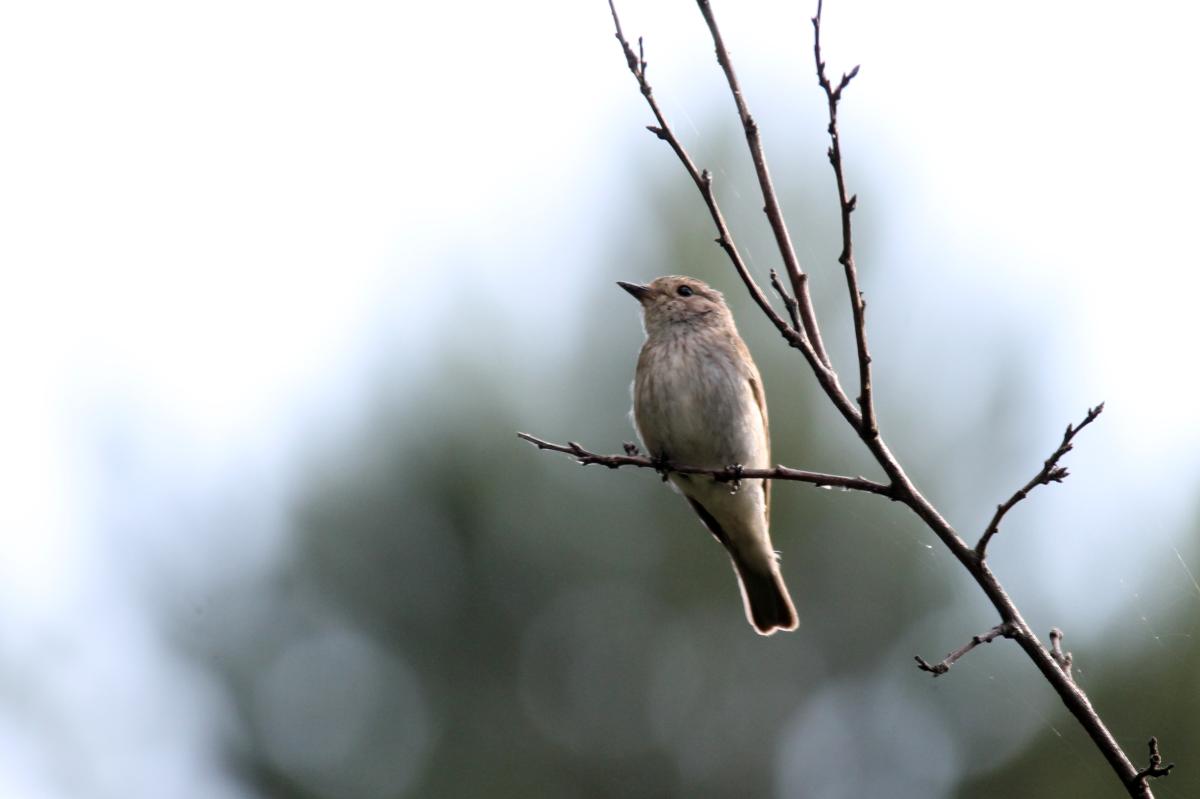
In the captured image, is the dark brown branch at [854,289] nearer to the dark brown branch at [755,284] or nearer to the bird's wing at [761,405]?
the dark brown branch at [755,284]

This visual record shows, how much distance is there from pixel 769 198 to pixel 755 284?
0.86 feet

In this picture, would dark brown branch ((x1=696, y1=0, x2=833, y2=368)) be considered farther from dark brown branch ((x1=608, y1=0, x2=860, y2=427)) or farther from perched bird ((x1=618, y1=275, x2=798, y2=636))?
perched bird ((x1=618, y1=275, x2=798, y2=636))

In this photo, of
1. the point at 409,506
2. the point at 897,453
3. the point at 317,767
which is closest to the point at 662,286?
the point at 897,453

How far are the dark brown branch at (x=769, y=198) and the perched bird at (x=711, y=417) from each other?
2.06 meters

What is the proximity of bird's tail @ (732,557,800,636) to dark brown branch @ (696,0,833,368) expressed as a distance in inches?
115

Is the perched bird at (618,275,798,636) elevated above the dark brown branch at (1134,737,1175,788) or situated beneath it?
elevated above

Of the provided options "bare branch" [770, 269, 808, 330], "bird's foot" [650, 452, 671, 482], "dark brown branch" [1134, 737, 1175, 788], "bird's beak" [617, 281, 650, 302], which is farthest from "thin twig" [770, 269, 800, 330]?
"bird's beak" [617, 281, 650, 302]

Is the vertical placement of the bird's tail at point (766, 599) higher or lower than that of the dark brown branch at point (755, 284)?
lower

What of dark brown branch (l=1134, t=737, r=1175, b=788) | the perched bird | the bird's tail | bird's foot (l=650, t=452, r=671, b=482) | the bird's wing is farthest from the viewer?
the bird's tail

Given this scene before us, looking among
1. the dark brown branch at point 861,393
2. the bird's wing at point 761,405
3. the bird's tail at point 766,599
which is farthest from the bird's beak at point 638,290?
the dark brown branch at point 861,393

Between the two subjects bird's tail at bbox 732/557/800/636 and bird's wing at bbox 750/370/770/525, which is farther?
bird's tail at bbox 732/557/800/636

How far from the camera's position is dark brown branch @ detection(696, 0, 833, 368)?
374cm

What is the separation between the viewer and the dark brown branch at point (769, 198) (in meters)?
3.74

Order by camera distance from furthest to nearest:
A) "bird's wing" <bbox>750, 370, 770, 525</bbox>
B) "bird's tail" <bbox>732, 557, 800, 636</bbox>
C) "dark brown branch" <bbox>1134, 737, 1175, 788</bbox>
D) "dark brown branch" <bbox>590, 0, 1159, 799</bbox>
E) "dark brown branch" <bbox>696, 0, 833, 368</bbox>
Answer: "bird's tail" <bbox>732, 557, 800, 636</bbox>, "bird's wing" <bbox>750, 370, 770, 525</bbox>, "dark brown branch" <bbox>696, 0, 833, 368</bbox>, "dark brown branch" <bbox>590, 0, 1159, 799</bbox>, "dark brown branch" <bbox>1134, 737, 1175, 788</bbox>
